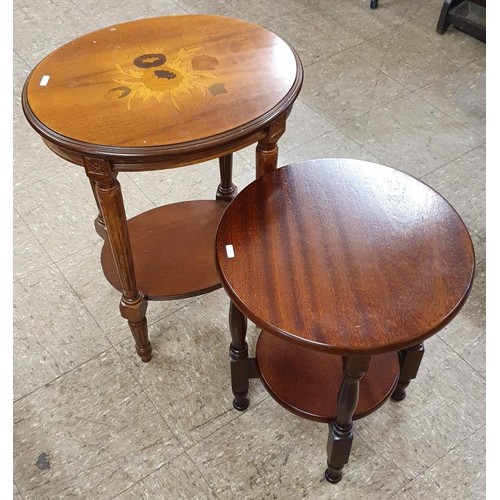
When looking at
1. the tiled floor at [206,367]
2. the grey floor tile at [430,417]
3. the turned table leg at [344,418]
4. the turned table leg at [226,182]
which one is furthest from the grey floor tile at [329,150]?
the turned table leg at [344,418]

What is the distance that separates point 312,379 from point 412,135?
1.44 m

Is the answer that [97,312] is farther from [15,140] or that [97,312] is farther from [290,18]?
[290,18]

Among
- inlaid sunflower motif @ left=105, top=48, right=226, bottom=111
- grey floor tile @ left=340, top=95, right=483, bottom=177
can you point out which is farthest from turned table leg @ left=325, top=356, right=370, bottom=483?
grey floor tile @ left=340, top=95, right=483, bottom=177

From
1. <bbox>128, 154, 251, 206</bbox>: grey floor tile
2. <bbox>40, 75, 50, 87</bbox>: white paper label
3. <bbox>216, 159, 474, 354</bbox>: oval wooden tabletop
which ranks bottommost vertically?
<bbox>128, 154, 251, 206</bbox>: grey floor tile

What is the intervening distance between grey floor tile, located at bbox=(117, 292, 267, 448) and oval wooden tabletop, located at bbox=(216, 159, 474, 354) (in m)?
0.62

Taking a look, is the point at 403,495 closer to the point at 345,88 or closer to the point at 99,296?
the point at 99,296

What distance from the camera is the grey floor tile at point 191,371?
186cm

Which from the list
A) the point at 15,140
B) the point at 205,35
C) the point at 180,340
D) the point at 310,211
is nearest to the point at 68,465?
the point at 180,340

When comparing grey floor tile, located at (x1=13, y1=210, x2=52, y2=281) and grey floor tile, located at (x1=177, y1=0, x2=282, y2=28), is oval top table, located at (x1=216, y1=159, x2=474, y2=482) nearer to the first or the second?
grey floor tile, located at (x1=13, y1=210, x2=52, y2=281)

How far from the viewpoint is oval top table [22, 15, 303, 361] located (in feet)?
4.88

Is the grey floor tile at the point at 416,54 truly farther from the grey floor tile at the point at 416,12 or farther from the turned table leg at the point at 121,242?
the turned table leg at the point at 121,242

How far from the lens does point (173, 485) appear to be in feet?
5.65

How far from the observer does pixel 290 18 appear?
3.50m

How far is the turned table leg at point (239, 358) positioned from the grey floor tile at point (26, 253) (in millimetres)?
913
